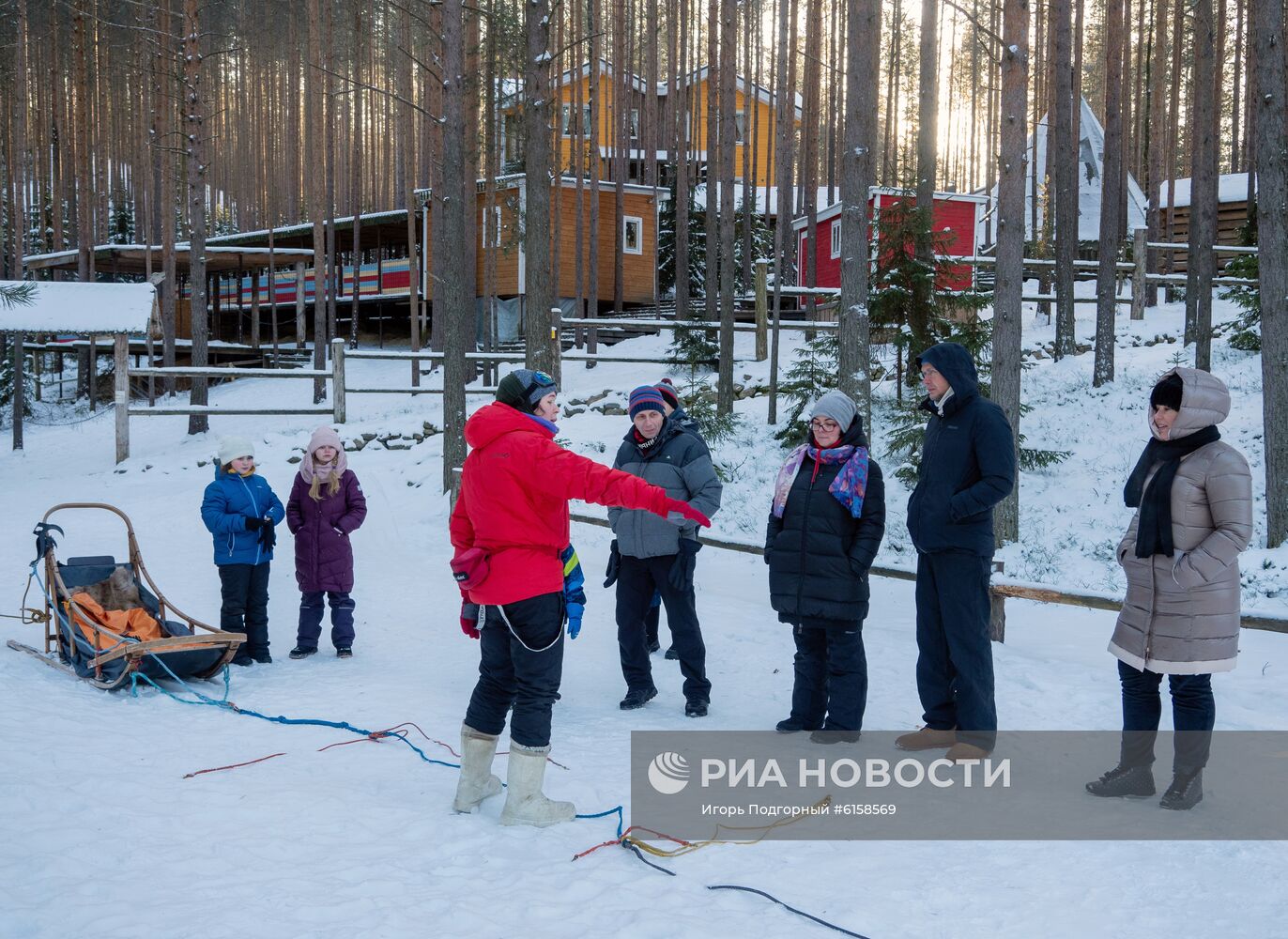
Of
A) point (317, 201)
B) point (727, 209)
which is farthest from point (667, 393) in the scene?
point (317, 201)

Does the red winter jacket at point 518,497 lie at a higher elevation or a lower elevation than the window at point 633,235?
lower

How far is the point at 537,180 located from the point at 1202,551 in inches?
366

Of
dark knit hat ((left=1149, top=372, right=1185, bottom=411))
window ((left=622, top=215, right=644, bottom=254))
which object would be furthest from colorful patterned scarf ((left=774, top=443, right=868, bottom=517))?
window ((left=622, top=215, right=644, bottom=254))

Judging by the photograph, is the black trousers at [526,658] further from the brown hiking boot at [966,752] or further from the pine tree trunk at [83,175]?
the pine tree trunk at [83,175]

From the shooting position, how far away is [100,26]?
104 ft

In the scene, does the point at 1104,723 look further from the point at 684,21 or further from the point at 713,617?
the point at 684,21

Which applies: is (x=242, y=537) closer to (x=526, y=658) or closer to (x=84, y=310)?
(x=526, y=658)

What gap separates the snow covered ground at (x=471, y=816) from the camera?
331cm

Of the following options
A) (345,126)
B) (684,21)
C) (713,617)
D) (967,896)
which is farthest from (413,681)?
(345,126)

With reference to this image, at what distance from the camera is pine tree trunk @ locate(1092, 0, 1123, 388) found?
15.6 metres

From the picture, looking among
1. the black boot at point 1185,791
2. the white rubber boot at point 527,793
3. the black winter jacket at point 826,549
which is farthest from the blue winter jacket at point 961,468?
the white rubber boot at point 527,793

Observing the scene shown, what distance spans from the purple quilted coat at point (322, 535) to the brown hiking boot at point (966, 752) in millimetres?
4427

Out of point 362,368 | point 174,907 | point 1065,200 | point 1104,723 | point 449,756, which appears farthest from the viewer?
point 362,368

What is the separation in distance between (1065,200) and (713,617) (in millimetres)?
13449
